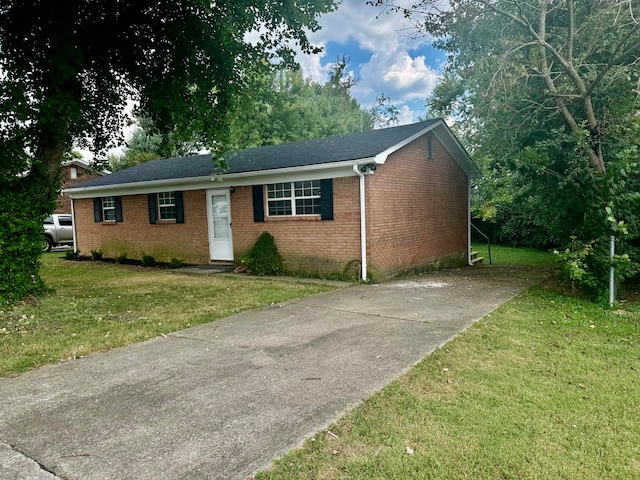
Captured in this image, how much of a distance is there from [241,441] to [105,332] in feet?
12.0

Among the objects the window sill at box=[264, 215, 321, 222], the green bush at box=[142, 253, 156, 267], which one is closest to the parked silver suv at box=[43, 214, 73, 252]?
the green bush at box=[142, 253, 156, 267]

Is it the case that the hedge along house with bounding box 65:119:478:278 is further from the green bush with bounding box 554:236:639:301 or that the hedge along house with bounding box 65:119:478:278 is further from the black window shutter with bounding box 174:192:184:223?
the green bush with bounding box 554:236:639:301

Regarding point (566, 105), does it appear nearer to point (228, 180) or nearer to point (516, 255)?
point (228, 180)

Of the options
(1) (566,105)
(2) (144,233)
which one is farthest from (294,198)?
(2) (144,233)

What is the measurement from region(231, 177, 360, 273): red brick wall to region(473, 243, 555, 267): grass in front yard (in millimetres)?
7477

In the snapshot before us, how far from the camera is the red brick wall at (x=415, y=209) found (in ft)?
32.3

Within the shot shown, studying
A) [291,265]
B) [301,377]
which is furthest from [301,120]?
[301,377]

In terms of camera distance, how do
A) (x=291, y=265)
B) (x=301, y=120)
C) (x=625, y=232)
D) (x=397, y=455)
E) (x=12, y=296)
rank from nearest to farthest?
(x=397, y=455) < (x=625, y=232) < (x=12, y=296) < (x=291, y=265) < (x=301, y=120)

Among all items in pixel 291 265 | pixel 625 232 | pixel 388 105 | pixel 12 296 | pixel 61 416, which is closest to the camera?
pixel 61 416

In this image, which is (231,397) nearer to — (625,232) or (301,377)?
(301,377)

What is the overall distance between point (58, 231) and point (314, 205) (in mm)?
15548

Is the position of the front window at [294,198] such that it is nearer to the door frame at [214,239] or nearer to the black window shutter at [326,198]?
the black window shutter at [326,198]

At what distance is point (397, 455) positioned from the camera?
2.62 metres

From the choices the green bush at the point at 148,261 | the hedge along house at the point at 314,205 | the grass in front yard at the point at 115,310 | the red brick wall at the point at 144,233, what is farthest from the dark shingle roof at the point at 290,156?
the grass in front yard at the point at 115,310
